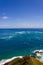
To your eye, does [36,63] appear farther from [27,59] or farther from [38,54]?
[38,54]

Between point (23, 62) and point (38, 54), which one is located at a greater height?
point (23, 62)

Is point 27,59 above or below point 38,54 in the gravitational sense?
above

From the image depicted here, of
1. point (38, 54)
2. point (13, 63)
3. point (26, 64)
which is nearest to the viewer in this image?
point (26, 64)

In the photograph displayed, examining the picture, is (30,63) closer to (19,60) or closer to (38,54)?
(19,60)

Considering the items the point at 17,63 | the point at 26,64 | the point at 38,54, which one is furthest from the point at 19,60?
the point at 38,54

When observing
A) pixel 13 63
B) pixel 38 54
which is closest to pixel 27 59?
pixel 13 63

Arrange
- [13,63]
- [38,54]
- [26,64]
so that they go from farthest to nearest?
[38,54], [13,63], [26,64]

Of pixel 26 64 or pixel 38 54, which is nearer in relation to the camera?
pixel 26 64

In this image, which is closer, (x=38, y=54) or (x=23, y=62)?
(x=23, y=62)

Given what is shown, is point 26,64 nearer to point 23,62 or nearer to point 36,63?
point 23,62
